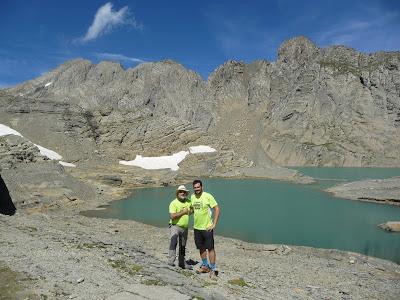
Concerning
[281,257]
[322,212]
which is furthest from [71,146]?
[281,257]

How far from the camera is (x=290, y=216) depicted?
42375 mm

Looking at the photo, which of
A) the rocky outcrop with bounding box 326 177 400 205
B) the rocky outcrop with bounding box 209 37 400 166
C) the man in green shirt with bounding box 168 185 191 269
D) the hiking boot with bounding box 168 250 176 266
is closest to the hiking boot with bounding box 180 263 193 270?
the hiking boot with bounding box 168 250 176 266

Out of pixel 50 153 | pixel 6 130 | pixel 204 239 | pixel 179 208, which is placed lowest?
pixel 204 239

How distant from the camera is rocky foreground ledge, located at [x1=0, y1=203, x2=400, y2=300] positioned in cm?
1012

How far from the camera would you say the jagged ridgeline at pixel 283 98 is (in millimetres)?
152625

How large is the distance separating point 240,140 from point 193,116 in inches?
1419

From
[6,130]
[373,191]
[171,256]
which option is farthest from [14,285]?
[6,130]

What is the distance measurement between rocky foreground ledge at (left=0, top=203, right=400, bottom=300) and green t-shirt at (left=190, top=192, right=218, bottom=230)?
1577mm

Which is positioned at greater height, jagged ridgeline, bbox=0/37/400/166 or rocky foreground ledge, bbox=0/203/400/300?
jagged ridgeline, bbox=0/37/400/166

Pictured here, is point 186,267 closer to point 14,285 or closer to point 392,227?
point 14,285

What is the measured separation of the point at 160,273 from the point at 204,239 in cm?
163

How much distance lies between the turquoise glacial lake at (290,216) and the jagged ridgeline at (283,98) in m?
52.6

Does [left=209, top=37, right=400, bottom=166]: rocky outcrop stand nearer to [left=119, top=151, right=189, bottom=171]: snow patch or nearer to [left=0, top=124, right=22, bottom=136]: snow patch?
[left=119, top=151, right=189, bottom=171]: snow patch

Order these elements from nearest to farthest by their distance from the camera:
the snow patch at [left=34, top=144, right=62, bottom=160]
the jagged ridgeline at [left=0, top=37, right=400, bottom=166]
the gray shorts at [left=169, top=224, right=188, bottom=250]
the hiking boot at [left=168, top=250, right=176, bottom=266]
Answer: the gray shorts at [left=169, top=224, right=188, bottom=250], the hiking boot at [left=168, top=250, right=176, bottom=266], the snow patch at [left=34, top=144, right=62, bottom=160], the jagged ridgeline at [left=0, top=37, right=400, bottom=166]
